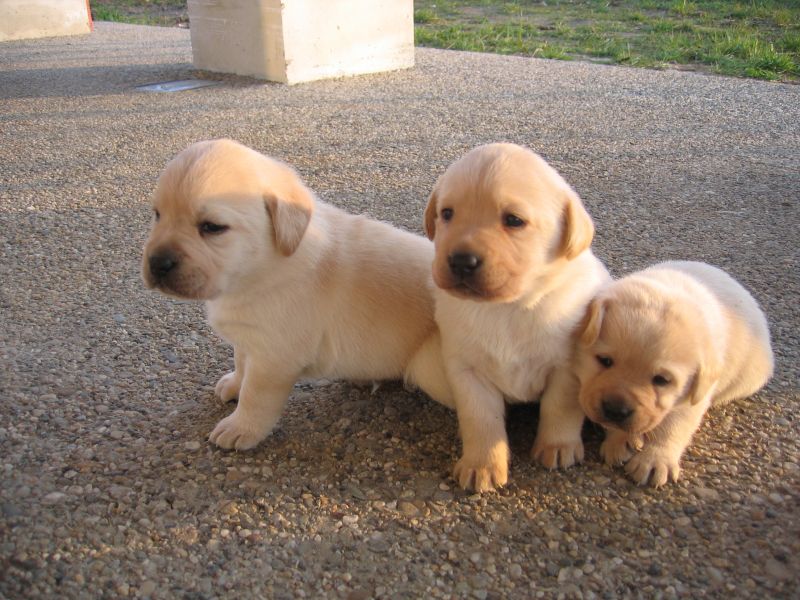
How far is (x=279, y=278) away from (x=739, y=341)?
167cm

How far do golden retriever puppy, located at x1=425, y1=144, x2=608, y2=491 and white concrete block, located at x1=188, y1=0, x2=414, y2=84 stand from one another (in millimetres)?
6895

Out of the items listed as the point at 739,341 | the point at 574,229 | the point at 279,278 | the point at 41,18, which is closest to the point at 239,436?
the point at 279,278

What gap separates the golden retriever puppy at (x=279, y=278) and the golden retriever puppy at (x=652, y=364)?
592 millimetres

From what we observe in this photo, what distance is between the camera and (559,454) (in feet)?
8.75

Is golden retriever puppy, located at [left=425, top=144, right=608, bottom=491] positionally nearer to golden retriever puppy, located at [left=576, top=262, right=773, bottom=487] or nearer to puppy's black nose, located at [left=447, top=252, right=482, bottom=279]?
puppy's black nose, located at [left=447, top=252, right=482, bottom=279]

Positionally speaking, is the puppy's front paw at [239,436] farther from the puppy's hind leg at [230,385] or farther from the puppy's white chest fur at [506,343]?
the puppy's white chest fur at [506,343]

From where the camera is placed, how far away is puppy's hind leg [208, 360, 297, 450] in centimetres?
274

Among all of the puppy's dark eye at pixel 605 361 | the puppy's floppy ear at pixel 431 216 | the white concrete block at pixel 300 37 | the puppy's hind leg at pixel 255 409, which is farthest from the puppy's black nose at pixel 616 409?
the white concrete block at pixel 300 37

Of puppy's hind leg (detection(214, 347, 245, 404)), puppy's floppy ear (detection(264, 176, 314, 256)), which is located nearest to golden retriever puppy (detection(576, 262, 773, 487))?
puppy's floppy ear (detection(264, 176, 314, 256))

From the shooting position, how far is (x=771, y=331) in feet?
11.9

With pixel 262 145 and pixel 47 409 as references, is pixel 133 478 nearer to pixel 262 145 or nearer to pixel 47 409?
pixel 47 409

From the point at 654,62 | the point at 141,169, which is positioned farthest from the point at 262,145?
the point at 654,62

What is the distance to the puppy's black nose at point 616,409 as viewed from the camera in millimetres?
2414

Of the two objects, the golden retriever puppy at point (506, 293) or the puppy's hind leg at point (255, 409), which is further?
the puppy's hind leg at point (255, 409)
